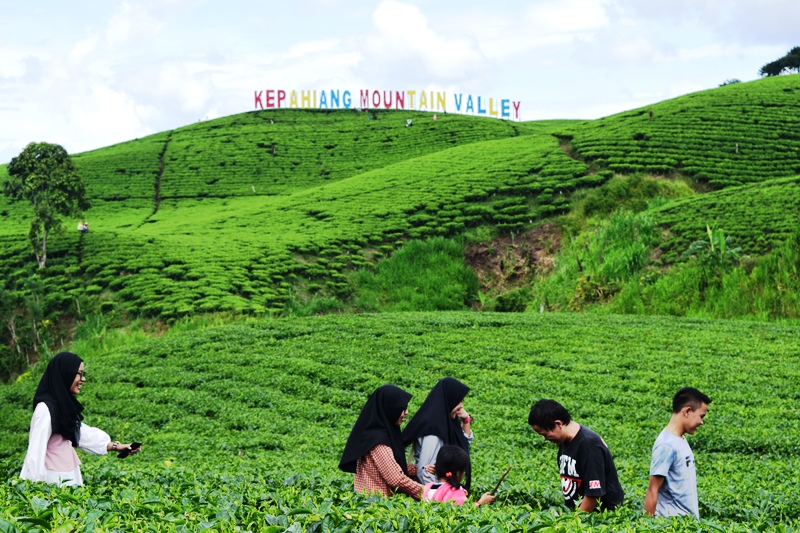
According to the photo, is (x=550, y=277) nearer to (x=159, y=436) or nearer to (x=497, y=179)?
(x=497, y=179)

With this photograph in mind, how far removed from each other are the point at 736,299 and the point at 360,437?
71.9 ft

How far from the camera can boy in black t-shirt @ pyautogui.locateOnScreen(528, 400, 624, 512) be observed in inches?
265

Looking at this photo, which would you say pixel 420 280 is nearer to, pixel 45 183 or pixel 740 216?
pixel 740 216

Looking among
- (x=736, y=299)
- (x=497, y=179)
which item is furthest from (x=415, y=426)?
(x=497, y=179)

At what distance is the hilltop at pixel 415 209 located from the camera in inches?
1281

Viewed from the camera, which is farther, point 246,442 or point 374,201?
point 374,201

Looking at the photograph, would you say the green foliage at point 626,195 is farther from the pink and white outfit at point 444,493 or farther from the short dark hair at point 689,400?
the pink and white outfit at point 444,493

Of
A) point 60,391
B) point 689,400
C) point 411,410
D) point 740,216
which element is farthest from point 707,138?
point 60,391

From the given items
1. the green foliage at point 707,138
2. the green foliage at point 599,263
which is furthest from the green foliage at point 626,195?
the green foliage at point 599,263

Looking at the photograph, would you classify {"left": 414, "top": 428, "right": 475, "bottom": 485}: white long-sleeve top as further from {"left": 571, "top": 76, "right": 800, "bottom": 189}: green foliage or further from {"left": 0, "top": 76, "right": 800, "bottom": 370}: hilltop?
{"left": 571, "top": 76, "right": 800, "bottom": 189}: green foliage

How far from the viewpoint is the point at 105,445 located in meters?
8.35

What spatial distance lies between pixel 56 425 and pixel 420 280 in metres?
27.7

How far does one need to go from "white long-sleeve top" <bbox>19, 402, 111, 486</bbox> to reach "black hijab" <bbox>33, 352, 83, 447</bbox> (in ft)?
0.25

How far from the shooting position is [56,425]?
7.65 metres
